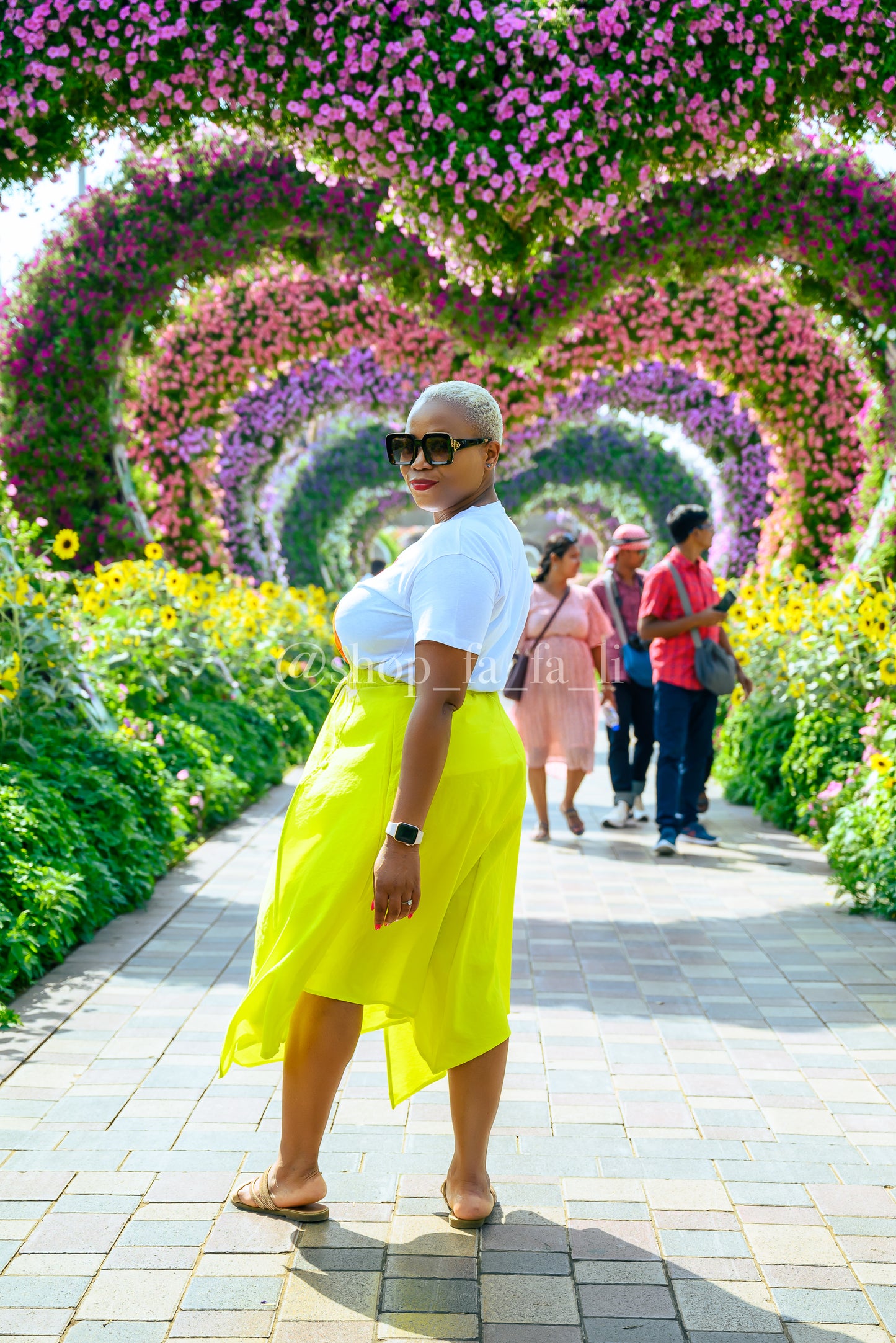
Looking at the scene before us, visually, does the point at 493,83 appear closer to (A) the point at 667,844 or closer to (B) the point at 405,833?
(A) the point at 667,844

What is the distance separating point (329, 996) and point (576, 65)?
14.9 feet

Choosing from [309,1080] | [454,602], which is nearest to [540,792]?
[309,1080]

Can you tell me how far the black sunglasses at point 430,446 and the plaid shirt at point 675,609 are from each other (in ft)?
13.5

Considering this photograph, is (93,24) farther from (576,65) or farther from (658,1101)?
(658,1101)

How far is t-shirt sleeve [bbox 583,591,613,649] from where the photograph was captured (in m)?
7.16

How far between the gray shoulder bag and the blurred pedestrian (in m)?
0.92

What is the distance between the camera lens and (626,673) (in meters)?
7.48

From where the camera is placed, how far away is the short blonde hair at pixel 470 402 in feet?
8.02

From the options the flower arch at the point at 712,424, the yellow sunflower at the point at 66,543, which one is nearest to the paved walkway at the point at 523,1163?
the yellow sunflower at the point at 66,543

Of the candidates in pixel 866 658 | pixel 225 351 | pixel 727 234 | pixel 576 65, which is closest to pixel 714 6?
pixel 576 65

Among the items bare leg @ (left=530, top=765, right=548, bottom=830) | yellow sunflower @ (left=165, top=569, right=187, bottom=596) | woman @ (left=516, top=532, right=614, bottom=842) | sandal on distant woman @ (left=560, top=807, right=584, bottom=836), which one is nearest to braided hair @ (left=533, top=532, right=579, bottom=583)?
woman @ (left=516, top=532, right=614, bottom=842)

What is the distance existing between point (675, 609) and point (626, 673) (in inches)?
40.5

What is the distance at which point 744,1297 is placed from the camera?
89.6 inches

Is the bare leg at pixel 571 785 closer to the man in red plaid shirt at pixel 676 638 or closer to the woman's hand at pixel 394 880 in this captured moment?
the man in red plaid shirt at pixel 676 638
